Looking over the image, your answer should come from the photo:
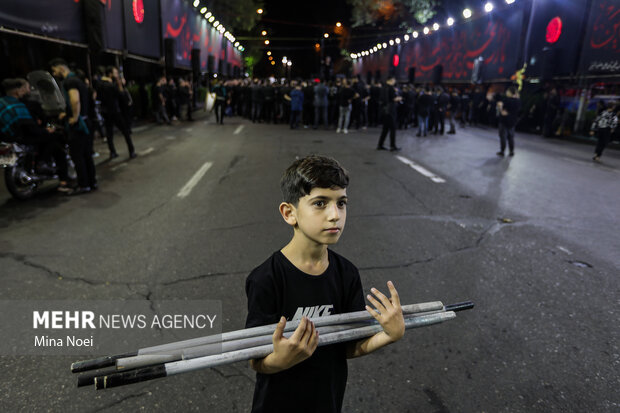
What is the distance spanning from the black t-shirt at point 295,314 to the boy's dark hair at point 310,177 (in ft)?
0.80

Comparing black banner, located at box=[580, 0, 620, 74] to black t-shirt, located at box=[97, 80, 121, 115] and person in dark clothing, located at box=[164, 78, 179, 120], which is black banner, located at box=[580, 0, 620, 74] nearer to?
black t-shirt, located at box=[97, 80, 121, 115]

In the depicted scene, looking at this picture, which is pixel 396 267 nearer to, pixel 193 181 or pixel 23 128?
pixel 193 181

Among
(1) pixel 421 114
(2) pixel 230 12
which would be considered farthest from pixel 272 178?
(2) pixel 230 12

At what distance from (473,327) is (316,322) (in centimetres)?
233

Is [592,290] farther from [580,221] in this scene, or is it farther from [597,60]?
[597,60]

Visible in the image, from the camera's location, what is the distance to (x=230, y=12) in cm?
4253

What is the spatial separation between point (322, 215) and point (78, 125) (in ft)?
21.9

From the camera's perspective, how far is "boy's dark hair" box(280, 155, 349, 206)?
4.51ft

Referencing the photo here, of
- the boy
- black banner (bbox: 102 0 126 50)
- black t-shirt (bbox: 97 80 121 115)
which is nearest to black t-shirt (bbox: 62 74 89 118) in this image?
black t-shirt (bbox: 97 80 121 115)

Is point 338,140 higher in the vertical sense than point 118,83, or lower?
lower

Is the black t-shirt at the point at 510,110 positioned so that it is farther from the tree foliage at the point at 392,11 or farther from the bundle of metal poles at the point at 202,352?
the tree foliage at the point at 392,11

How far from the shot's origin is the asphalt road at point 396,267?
2.40 meters

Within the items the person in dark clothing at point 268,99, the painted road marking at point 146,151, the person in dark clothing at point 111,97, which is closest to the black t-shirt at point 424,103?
the person in dark clothing at point 268,99

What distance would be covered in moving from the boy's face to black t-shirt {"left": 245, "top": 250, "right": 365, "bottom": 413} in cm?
15
